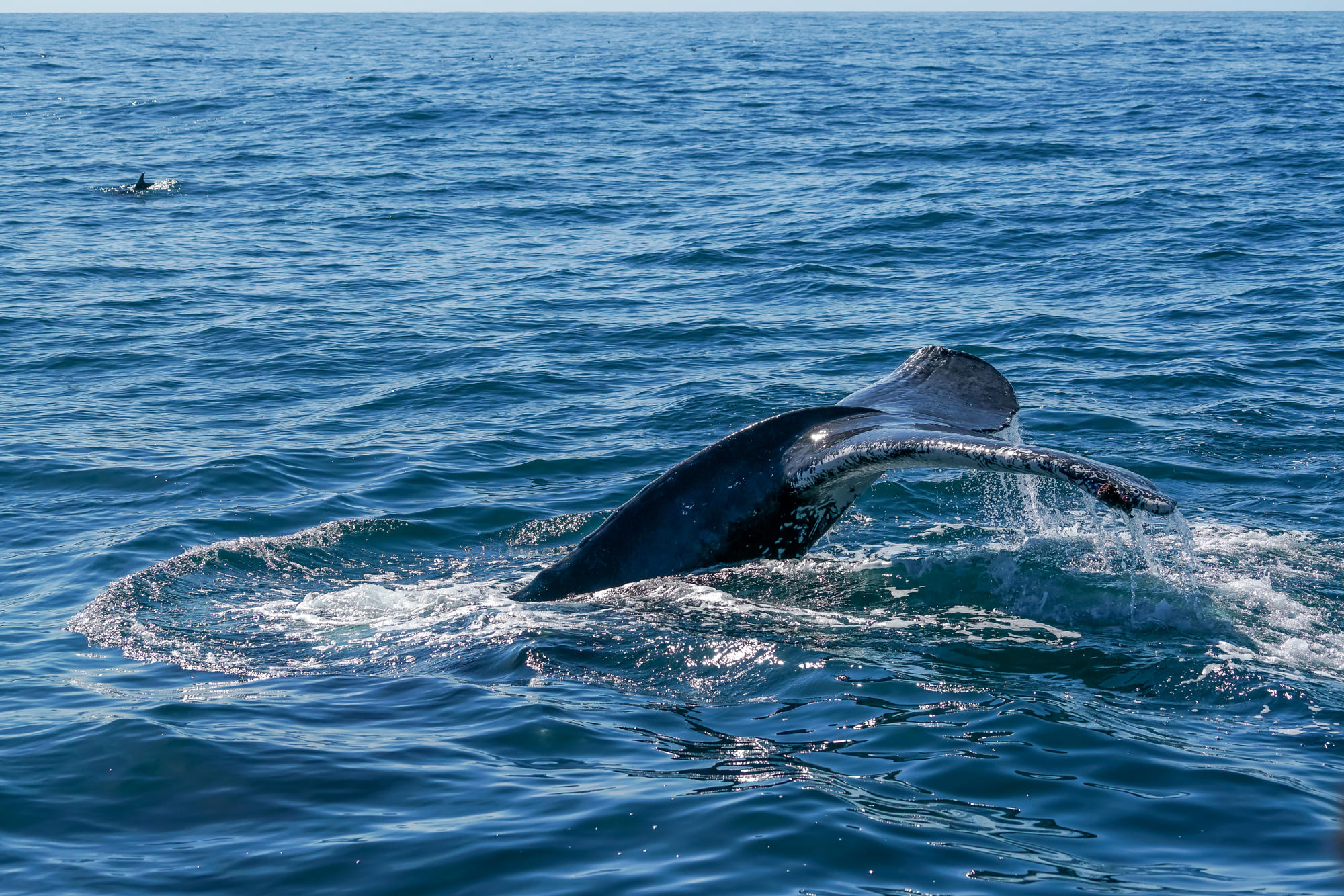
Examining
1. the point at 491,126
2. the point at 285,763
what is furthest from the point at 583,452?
the point at 491,126

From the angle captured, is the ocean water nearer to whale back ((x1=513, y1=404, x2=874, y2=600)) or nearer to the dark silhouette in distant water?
whale back ((x1=513, y1=404, x2=874, y2=600))

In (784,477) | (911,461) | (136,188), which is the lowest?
(784,477)

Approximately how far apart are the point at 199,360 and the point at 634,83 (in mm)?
32329

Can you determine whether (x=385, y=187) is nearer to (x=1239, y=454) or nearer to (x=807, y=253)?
(x=807, y=253)

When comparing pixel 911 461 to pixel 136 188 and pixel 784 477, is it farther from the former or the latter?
pixel 136 188

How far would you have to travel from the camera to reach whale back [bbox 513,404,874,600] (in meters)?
6.45

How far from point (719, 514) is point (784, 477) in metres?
0.39

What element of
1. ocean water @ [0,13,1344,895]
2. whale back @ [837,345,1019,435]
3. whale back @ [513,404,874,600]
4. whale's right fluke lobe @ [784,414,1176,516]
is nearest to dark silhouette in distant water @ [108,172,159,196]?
ocean water @ [0,13,1344,895]

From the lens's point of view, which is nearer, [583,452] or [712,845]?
[712,845]

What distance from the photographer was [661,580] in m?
6.91

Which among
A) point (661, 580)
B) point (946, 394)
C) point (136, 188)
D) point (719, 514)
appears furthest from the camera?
point (136, 188)

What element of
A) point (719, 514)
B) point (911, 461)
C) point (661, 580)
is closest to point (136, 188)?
point (661, 580)

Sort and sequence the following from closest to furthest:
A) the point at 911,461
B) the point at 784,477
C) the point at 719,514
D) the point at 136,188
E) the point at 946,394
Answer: the point at 911,461 → the point at 784,477 → the point at 719,514 → the point at 946,394 → the point at 136,188

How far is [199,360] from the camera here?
1545cm
